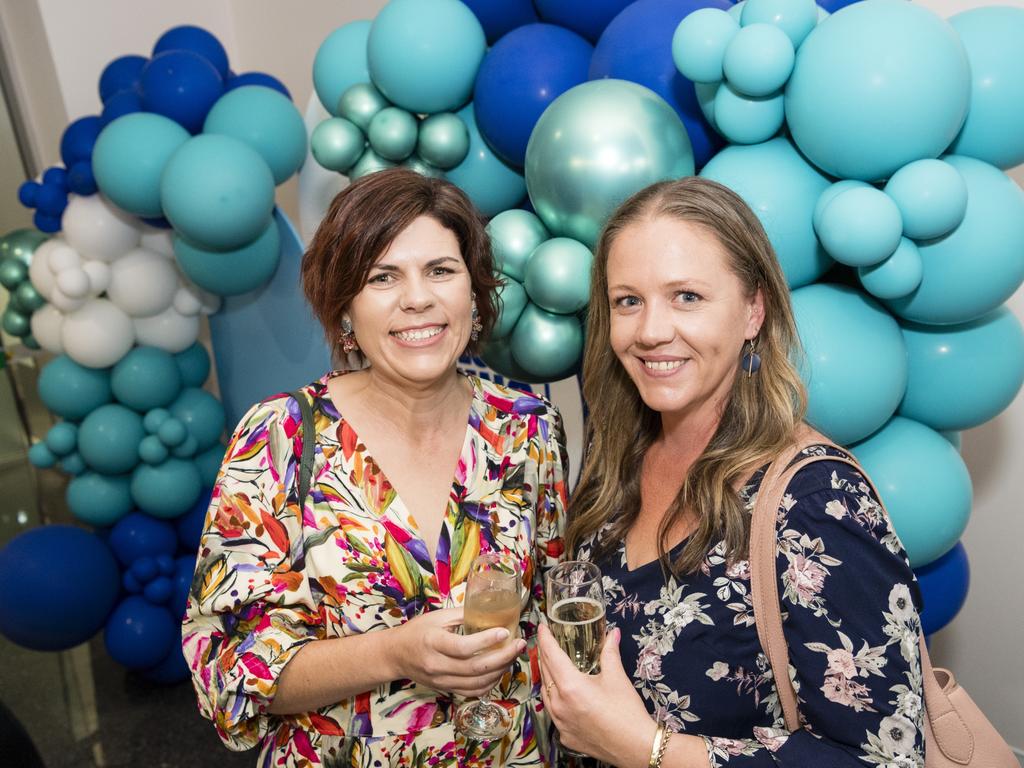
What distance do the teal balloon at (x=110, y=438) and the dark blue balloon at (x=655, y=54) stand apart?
223cm

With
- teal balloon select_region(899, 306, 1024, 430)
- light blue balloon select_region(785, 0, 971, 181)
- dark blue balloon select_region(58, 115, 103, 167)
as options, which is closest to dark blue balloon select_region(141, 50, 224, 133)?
dark blue balloon select_region(58, 115, 103, 167)

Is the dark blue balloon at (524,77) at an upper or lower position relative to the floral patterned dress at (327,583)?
upper

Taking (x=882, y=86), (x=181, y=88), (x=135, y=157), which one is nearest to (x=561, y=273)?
(x=882, y=86)

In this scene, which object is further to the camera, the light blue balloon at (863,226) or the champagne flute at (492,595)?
the light blue balloon at (863,226)

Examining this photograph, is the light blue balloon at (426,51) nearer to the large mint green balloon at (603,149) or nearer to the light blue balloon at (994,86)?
the large mint green balloon at (603,149)

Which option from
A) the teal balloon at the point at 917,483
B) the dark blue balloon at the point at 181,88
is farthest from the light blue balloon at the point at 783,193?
the dark blue balloon at the point at 181,88

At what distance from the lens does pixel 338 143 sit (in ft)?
7.64

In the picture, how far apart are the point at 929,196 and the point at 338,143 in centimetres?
143

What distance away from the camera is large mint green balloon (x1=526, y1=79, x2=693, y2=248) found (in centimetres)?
179

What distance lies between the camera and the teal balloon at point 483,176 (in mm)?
2299

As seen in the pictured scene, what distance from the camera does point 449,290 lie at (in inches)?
63.6

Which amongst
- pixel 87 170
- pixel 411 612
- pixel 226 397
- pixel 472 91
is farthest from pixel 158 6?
pixel 411 612

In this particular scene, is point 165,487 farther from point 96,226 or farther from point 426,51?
point 426,51

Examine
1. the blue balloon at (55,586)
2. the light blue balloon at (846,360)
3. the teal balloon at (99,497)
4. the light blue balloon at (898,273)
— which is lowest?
the blue balloon at (55,586)
